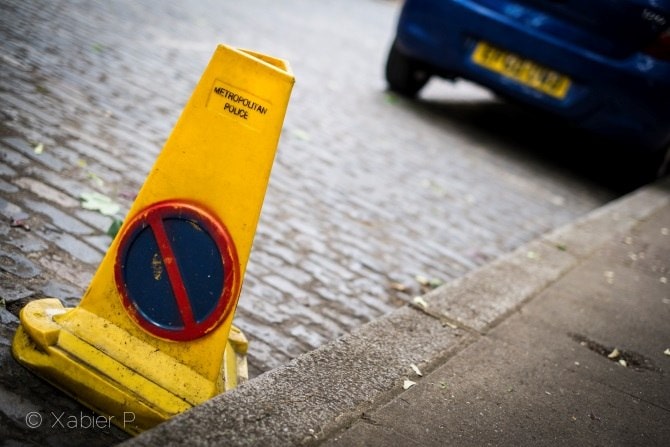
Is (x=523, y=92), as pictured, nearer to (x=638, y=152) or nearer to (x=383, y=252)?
(x=638, y=152)

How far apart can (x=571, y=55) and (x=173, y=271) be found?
4188 mm

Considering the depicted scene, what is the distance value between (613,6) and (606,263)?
2.35m

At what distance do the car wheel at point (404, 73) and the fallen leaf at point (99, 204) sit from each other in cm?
408

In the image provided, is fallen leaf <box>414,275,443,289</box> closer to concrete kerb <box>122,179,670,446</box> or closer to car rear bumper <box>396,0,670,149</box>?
concrete kerb <box>122,179,670,446</box>

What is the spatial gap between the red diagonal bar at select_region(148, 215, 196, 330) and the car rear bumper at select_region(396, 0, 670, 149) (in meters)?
4.17

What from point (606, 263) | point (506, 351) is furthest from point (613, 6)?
point (506, 351)

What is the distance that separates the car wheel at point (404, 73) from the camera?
6.33 metres

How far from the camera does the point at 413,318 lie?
2.30 meters

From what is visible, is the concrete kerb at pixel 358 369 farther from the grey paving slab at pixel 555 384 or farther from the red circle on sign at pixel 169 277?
the red circle on sign at pixel 169 277

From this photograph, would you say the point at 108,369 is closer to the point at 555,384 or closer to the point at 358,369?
the point at 358,369

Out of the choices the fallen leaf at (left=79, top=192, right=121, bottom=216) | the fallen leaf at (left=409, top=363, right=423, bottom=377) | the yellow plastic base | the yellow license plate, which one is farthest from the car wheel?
the yellow plastic base

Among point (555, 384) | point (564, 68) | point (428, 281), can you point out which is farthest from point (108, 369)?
point (564, 68)

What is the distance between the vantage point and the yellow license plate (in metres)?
5.08

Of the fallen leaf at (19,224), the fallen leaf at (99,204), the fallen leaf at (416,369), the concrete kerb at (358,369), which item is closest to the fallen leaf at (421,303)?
the concrete kerb at (358,369)
